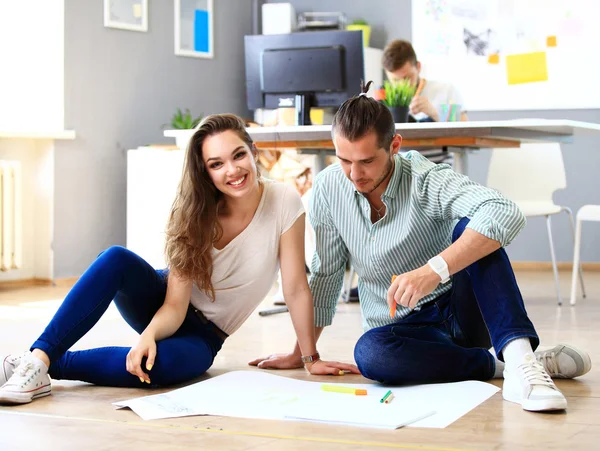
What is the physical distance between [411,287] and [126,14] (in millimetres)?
3595

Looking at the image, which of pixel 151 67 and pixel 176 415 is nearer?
pixel 176 415

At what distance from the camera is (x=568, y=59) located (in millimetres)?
5180

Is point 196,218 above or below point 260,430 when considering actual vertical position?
above

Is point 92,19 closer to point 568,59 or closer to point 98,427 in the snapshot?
point 568,59


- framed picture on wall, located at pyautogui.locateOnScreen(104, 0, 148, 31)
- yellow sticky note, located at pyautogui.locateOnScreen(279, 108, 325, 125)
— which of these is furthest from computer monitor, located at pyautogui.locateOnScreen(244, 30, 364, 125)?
framed picture on wall, located at pyautogui.locateOnScreen(104, 0, 148, 31)

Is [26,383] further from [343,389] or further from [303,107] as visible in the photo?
[303,107]

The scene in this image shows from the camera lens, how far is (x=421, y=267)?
1.82 meters

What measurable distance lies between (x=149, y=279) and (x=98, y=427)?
49cm

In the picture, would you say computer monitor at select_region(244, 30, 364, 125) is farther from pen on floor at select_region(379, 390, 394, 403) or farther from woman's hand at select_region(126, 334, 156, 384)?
pen on floor at select_region(379, 390, 394, 403)

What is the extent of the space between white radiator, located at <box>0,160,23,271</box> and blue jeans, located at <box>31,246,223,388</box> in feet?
8.14

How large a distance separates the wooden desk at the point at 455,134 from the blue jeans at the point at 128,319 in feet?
3.89

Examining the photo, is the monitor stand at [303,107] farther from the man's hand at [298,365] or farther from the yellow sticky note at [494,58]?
the yellow sticky note at [494,58]

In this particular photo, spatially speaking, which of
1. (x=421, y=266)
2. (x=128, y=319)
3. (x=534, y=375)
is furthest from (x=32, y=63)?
(x=534, y=375)

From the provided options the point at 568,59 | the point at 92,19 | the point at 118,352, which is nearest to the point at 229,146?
the point at 118,352
